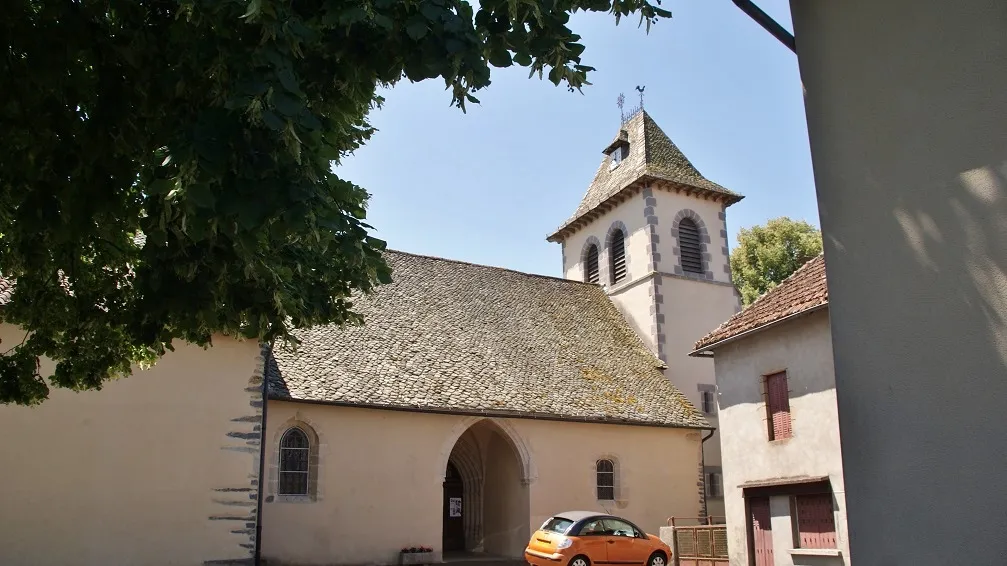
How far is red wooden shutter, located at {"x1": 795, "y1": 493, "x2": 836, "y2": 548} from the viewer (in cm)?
1204

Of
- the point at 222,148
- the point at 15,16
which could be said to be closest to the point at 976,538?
the point at 222,148

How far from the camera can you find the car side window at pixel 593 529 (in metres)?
14.8

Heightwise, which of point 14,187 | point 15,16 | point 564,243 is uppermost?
point 564,243

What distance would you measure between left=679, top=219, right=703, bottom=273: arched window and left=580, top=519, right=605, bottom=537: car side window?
12107mm

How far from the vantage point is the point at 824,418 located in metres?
12.6

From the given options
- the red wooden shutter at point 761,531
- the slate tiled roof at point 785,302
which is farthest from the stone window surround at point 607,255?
the red wooden shutter at point 761,531

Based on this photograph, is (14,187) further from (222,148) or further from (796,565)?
(796,565)

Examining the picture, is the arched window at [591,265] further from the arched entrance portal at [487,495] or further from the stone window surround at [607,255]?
the arched entrance portal at [487,495]

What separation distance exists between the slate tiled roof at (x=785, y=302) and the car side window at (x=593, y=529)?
388 centimetres

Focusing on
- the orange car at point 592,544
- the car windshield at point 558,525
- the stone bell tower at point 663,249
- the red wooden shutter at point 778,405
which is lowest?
the orange car at point 592,544

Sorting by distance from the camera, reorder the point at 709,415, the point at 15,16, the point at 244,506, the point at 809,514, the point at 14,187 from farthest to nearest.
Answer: the point at 709,415 → the point at 244,506 → the point at 809,514 → the point at 14,187 → the point at 15,16

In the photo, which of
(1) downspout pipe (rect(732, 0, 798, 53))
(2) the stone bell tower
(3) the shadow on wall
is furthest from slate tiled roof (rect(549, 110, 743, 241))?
(3) the shadow on wall

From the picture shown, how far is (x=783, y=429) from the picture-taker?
44.6 ft

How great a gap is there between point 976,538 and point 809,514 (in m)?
9.89
